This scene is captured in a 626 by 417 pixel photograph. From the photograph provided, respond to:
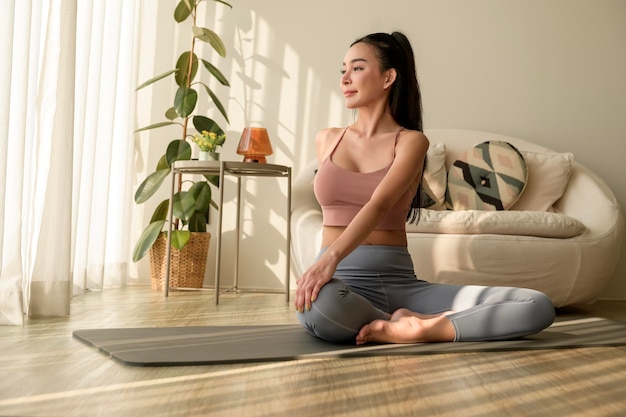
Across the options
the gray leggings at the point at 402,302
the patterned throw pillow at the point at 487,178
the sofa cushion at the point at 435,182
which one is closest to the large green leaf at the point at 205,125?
the sofa cushion at the point at 435,182

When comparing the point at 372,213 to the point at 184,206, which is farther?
the point at 184,206

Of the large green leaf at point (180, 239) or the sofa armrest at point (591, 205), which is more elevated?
the sofa armrest at point (591, 205)

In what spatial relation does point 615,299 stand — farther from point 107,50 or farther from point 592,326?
point 107,50

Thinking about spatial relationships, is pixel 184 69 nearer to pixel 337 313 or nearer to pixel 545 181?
pixel 545 181

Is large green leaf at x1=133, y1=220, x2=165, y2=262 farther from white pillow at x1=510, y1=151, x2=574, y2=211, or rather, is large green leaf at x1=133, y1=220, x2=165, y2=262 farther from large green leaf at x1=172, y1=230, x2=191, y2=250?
white pillow at x1=510, y1=151, x2=574, y2=211

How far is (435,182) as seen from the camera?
4.12 meters

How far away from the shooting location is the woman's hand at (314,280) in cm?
207

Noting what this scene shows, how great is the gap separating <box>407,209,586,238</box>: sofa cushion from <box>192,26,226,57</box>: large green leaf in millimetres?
1575

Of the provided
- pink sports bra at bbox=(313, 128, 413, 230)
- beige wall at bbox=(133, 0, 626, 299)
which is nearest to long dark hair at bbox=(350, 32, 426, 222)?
pink sports bra at bbox=(313, 128, 413, 230)

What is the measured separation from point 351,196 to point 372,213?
20cm

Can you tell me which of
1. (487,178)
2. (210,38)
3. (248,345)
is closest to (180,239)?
(210,38)

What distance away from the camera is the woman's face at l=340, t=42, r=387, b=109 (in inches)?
95.0

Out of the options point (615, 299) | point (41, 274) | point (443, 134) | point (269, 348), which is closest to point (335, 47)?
point (443, 134)

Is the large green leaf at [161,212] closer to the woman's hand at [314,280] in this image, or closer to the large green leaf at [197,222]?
the large green leaf at [197,222]
